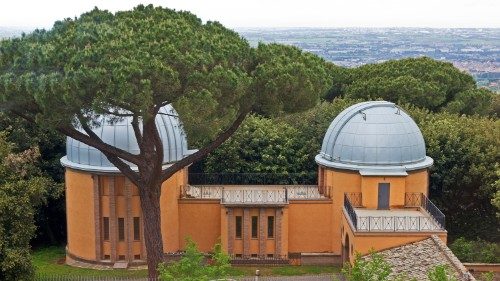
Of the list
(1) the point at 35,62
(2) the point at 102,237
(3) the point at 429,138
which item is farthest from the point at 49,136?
(3) the point at 429,138

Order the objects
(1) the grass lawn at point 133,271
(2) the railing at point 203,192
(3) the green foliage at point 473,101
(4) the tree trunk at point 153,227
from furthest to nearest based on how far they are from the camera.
Answer: 1. (3) the green foliage at point 473,101
2. (2) the railing at point 203,192
3. (1) the grass lawn at point 133,271
4. (4) the tree trunk at point 153,227

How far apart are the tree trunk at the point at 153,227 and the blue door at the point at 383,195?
10630mm

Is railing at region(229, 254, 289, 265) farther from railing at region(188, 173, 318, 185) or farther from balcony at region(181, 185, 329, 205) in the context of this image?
railing at region(188, 173, 318, 185)

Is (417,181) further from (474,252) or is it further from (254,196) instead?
(254,196)

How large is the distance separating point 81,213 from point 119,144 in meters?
4.49

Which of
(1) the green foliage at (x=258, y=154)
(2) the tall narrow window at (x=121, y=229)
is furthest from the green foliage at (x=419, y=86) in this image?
(2) the tall narrow window at (x=121, y=229)

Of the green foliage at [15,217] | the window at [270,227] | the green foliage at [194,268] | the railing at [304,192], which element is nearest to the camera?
the green foliage at [194,268]

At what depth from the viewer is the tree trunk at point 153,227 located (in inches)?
998

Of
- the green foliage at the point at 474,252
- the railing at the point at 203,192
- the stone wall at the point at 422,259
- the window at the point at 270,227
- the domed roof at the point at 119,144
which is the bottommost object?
the green foliage at the point at 474,252

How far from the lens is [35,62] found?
20438mm

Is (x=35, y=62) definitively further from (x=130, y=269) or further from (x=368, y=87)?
(x=368, y=87)

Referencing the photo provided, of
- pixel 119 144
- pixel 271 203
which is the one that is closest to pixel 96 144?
pixel 119 144

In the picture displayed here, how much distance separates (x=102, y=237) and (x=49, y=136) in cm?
838

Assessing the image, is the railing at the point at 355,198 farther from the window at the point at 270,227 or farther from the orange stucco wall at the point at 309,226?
the window at the point at 270,227
